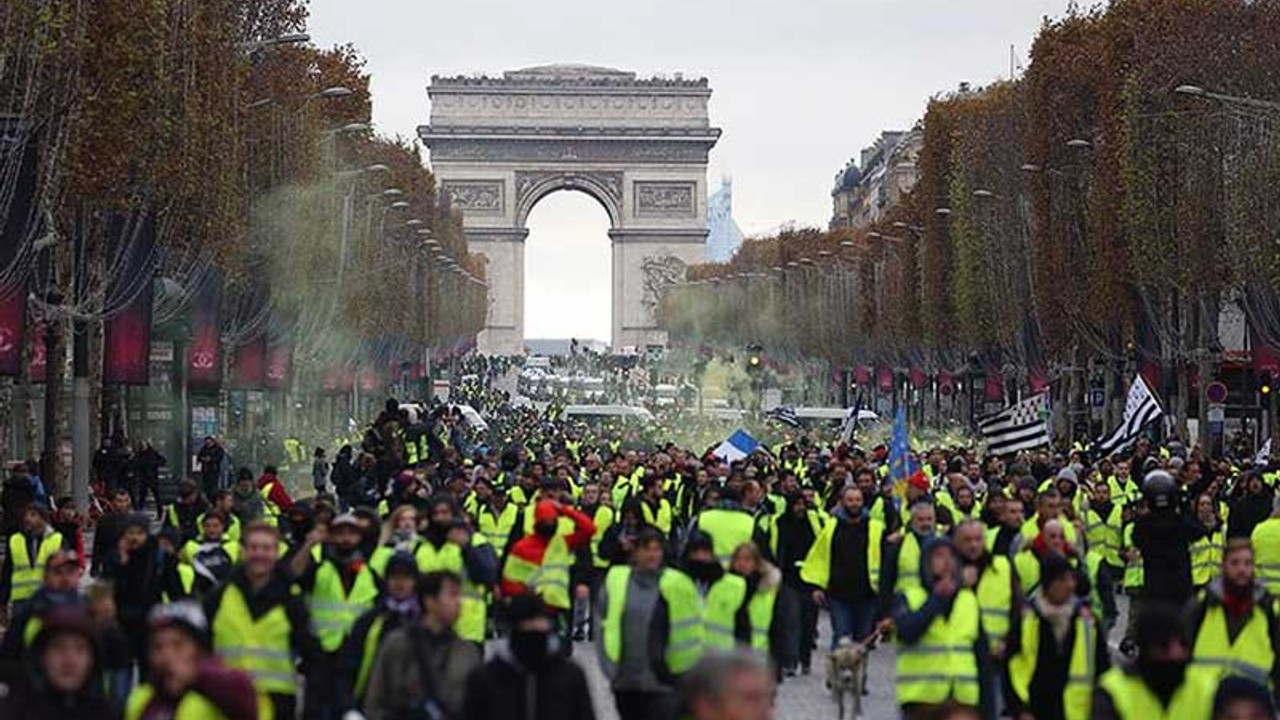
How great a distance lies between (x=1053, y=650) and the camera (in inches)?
598

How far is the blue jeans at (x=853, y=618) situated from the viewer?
22.6m

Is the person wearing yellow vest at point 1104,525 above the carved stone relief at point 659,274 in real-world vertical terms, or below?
below

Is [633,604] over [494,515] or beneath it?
beneath

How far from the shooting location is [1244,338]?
7431cm

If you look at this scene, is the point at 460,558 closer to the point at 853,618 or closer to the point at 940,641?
the point at 940,641

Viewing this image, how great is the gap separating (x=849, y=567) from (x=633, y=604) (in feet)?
23.0

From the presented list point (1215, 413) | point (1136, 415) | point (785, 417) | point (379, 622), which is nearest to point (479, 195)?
point (785, 417)

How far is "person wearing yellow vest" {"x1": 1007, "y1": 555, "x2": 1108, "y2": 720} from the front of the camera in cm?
1507

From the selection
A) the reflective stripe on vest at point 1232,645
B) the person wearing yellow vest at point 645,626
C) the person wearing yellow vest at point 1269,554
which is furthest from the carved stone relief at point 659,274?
the reflective stripe on vest at point 1232,645

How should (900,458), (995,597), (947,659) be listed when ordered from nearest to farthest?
(947,659)
(995,597)
(900,458)

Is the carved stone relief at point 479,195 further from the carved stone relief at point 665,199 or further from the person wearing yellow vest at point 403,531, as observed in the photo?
the person wearing yellow vest at point 403,531

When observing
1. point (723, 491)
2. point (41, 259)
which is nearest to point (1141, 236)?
point (41, 259)

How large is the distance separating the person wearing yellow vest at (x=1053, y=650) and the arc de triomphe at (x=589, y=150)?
168 meters

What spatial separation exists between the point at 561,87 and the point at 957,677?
172m
